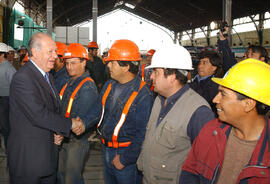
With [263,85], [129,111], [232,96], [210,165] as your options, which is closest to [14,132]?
[129,111]

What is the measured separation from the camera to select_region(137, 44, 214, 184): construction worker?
74.7 inches

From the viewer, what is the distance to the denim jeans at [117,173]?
251cm

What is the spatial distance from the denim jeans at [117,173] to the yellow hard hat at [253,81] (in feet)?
4.69

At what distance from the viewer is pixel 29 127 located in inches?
87.7

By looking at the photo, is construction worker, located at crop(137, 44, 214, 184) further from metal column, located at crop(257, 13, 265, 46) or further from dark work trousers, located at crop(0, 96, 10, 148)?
metal column, located at crop(257, 13, 265, 46)

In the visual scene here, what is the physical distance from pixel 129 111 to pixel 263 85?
133cm

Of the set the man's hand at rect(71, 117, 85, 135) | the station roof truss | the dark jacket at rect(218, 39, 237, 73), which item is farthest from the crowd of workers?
the station roof truss

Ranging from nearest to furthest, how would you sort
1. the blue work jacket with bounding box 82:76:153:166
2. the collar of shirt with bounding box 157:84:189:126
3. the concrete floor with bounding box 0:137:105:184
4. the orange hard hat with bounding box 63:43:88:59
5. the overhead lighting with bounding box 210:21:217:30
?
the collar of shirt with bounding box 157:84:189:126
the blue work jacket with bounding box 82:76:153:166
the orange hard hat with bounding box 63:43:88:59
the concrete floor with bounding box 0:137:105:184
the overhead lighting with bounding box 210:21:217:30

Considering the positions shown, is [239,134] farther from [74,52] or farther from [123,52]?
[74,52]

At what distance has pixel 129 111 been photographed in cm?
249

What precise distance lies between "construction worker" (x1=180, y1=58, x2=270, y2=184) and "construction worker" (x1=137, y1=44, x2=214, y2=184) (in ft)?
0.68

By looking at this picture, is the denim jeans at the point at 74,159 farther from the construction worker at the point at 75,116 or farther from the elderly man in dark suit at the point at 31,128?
the elderly man in dark suit at the point at 31,128

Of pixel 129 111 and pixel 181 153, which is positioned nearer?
pixel 181 153

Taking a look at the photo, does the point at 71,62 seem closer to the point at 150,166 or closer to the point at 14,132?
the point at 14,132
